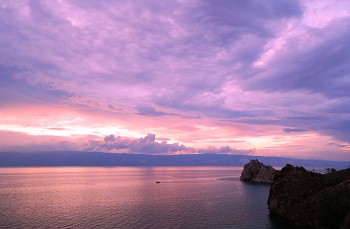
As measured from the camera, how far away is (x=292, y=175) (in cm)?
8781

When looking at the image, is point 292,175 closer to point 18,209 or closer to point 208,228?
point 208,228

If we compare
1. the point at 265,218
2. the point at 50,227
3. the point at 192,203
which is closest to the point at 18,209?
the point at 50,227

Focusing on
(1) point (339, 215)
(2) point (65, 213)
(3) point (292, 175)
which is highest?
(3) point (292, 175)

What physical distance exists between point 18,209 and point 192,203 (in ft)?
221

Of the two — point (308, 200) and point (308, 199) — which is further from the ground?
point (308, 199)

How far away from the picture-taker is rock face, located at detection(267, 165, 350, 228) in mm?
67625

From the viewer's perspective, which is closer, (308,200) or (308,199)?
(308,200)

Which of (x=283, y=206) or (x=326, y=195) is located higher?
(x=326, y=195)

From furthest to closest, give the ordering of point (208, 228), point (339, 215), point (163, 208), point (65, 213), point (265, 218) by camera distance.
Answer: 1. point (163, 208)
2. point (65, 213)
3. point (265, 218)
4. point (208, 228)
5. point (339, 215)

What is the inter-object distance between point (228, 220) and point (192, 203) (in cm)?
3246

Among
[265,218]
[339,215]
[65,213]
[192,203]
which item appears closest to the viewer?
[339,215]

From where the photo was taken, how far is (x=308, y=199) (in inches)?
3027

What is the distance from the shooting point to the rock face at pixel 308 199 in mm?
67625

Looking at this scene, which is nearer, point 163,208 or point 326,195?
point 326,195
